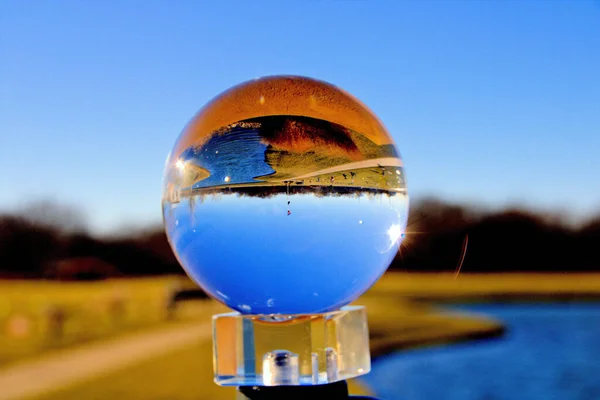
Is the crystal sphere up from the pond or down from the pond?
up

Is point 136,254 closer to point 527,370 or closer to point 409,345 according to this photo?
point 409,345

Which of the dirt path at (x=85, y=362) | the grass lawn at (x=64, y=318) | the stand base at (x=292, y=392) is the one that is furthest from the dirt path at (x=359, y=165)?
the grass lawn at (x=64, y=318)

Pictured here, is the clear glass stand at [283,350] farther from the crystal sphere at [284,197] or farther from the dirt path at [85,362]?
the dirt path at [85,362]

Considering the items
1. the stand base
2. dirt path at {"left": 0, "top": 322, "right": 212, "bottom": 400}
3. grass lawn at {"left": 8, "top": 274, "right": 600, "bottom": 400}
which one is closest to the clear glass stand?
the stand base

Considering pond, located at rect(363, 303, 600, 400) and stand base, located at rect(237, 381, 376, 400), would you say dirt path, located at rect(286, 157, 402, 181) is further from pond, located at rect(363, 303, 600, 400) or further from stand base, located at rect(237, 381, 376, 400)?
pond, located at rect(363, 303, 600, 400)

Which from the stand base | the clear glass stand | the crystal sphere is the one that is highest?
the crystal sphere

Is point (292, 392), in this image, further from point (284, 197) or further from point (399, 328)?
point (399, 328)
